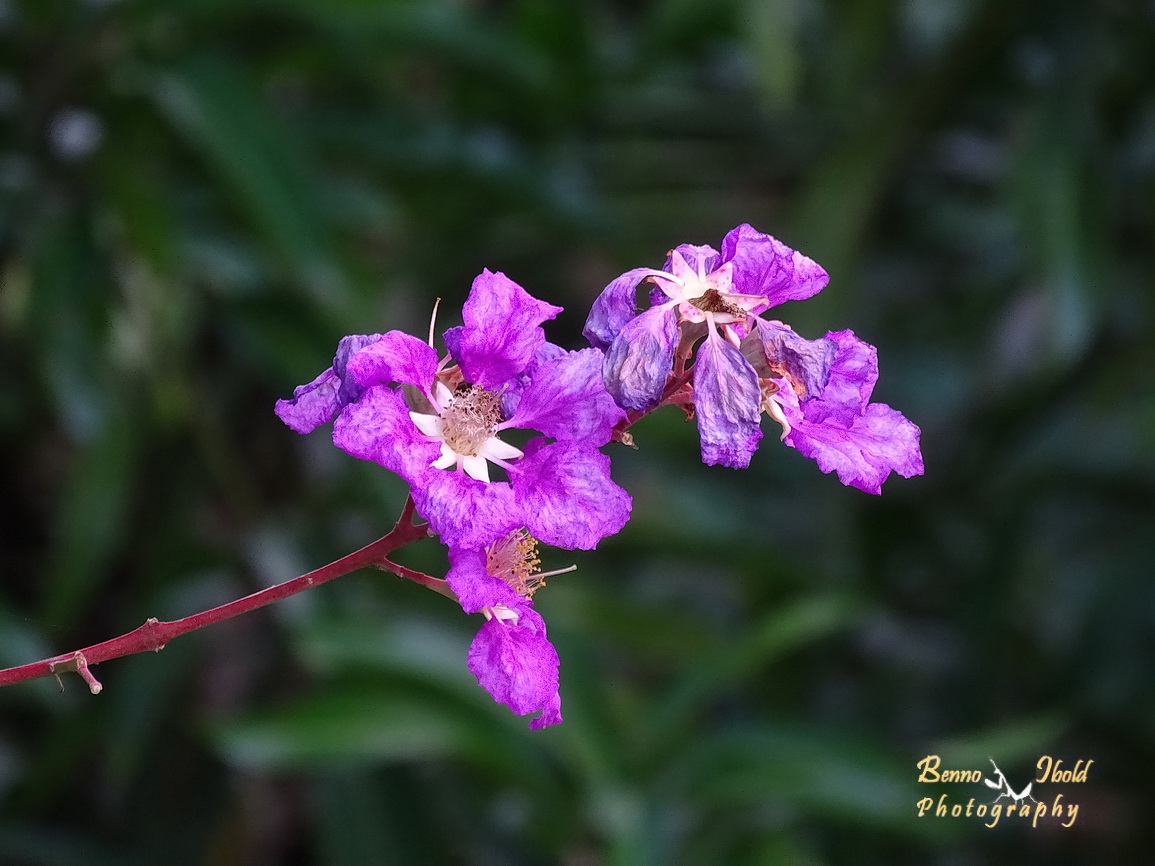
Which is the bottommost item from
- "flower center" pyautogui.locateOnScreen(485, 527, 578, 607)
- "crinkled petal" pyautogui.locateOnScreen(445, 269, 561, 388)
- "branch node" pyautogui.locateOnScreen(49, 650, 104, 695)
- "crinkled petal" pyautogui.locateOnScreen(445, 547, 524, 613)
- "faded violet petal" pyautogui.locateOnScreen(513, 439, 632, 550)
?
"branch node" pyautogui.locateOnScreen(49, 650, 104, 695)

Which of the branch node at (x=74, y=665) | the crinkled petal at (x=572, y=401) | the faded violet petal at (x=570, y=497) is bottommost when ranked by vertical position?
the branch node at (x=74, y=665)

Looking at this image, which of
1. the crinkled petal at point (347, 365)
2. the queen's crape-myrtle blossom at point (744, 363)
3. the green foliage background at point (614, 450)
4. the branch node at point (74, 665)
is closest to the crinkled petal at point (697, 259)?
the queen's crape-myrtle blossom at point (744, 363)

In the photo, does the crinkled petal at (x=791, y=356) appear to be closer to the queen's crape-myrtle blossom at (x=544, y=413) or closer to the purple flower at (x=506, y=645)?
the queen's crape-myrtle blossom at (x=544, y=413)

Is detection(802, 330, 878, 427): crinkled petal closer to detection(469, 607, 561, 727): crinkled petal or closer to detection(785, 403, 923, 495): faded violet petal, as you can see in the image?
detection(785, 403, 923, 495): faded violet petal

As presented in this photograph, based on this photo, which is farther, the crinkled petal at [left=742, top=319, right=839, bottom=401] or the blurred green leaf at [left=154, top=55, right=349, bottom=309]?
the blurred green leaf at [left=154, top=55, right=349, bottom=309]

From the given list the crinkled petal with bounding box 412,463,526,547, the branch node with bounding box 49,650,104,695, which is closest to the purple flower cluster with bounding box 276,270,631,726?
the crinkled petal with bounding box 412,463,526,547

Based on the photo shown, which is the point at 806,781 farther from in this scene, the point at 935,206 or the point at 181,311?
the point at 935,206
